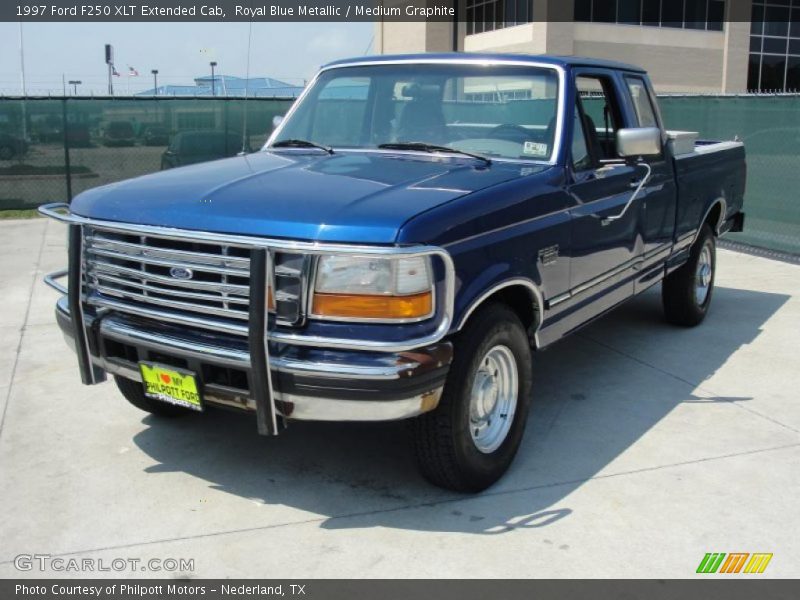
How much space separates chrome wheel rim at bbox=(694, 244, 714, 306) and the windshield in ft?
9.32

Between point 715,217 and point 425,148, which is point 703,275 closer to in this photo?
point 715,217

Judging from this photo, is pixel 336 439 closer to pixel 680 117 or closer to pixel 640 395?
pixel 640 395

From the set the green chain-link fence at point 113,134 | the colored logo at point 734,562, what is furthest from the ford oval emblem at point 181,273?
the green chain-link fence at point 113,134

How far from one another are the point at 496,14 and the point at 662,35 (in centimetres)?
661

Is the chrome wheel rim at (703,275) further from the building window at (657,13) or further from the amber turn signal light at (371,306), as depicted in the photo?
the building window at (657,13)

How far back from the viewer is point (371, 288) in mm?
3438

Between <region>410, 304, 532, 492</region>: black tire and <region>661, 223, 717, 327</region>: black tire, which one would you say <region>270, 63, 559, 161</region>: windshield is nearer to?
<region>410, 304, 532, 492</region>: black tire

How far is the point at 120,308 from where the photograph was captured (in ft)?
12.9

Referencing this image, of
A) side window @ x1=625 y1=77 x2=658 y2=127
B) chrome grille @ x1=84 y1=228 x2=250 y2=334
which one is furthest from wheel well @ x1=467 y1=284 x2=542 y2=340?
side window @ x1=625 y1=77 x2=658 y2=127

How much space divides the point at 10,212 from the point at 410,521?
501 inches

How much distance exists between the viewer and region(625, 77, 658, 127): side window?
593 centimetres

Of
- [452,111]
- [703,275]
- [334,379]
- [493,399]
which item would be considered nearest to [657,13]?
[703,275]

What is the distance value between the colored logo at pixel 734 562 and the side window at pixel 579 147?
7.12ft
